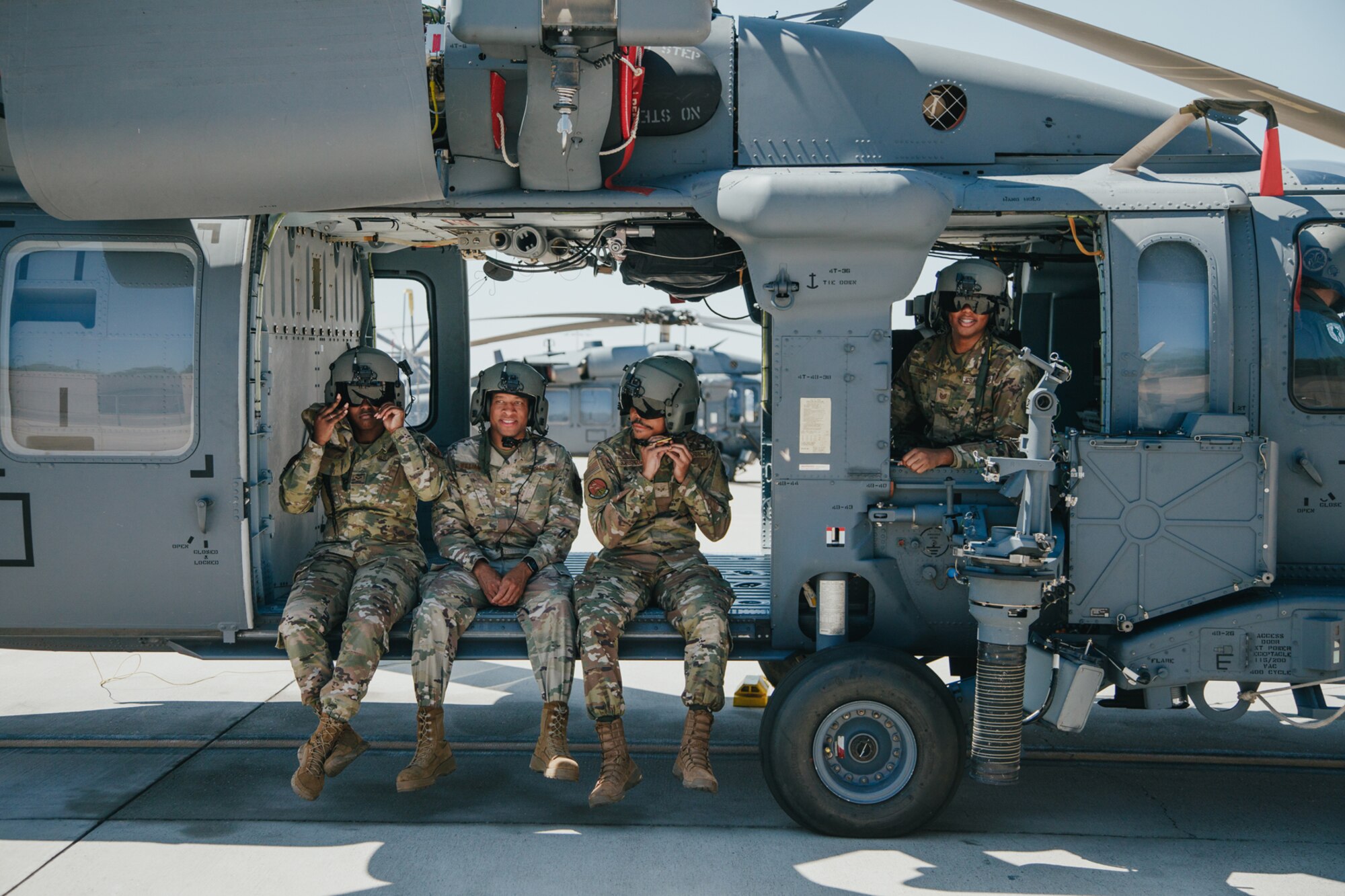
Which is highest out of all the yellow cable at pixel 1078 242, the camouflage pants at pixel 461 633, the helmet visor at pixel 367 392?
the yellow cable at pixel 1078 242

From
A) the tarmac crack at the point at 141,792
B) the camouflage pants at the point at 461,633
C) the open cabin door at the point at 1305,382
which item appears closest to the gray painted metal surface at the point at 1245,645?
the open cabin door at the point at 1305,382

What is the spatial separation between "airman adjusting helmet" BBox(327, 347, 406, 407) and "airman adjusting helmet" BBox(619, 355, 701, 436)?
1106 millimetres

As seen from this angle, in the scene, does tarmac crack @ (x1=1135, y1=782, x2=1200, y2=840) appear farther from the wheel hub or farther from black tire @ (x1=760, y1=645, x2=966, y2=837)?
the wheel hub

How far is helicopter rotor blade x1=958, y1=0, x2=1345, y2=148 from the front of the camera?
13.5 feet

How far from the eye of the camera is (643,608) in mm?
4969

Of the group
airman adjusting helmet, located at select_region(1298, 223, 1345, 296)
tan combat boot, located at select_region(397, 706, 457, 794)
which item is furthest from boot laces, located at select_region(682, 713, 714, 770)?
airman adjusting helmet, located at select_region(1298, 223, 1345, 296)

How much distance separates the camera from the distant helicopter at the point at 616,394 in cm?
1953

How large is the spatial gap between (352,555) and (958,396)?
9.82ft

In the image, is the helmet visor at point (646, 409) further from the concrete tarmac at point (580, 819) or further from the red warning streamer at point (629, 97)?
the concrete tarmac at point (580, 819)

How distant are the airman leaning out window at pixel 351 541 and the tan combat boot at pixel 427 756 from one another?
10.5 inches

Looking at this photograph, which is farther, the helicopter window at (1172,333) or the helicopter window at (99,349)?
the helicopter window at (99,349)

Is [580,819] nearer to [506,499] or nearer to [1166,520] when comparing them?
[506,499]

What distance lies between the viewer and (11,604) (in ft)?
15.6

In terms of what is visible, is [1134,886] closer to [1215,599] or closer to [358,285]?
[1215,599]
